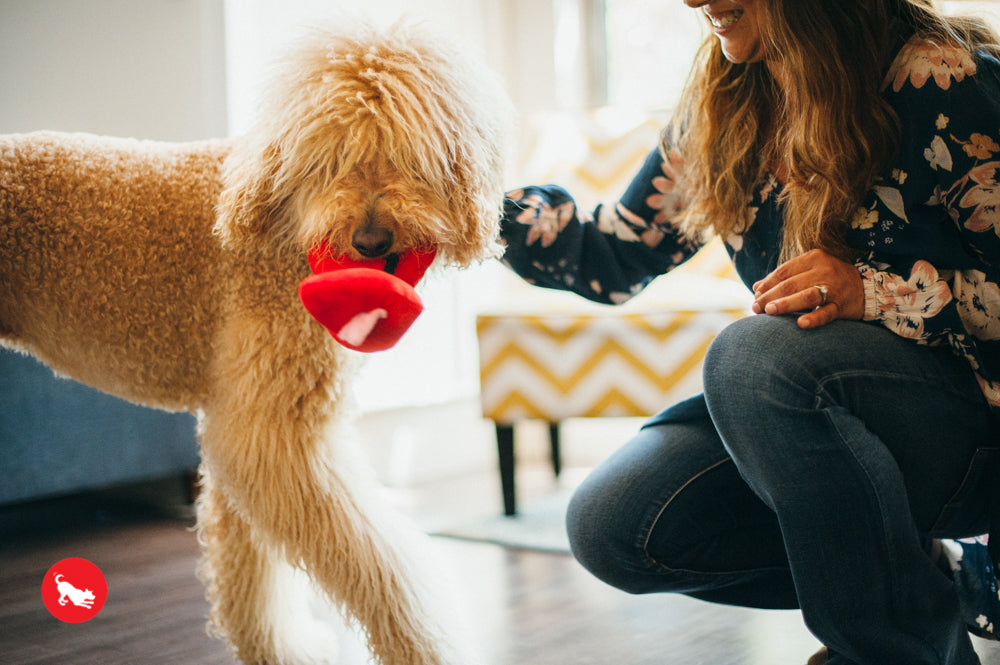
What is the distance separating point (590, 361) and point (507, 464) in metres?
0.37

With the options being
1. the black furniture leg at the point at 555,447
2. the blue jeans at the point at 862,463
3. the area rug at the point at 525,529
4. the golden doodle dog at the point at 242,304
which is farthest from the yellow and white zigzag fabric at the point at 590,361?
the golden doodle dog at the point at 242,304

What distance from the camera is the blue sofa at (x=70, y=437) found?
184 centimetres

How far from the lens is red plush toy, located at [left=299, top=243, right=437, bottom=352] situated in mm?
789

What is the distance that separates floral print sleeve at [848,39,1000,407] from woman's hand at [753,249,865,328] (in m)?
0.02

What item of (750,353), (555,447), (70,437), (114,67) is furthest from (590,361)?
(114,67)

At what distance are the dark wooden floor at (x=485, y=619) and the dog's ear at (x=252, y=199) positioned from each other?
51cm

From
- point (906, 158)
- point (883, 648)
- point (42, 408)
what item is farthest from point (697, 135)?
point (42, 408)

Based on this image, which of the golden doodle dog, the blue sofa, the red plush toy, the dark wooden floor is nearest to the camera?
the red plush toy

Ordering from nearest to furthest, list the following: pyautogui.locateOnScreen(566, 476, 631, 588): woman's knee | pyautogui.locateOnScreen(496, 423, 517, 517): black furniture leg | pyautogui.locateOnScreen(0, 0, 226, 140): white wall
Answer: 1. pyautogui.locateOnScreen(566, 476, 631, 588): woman's knee
2. pyautogui.locateOnScreen(0, 0, 226, 140): white wall
3. pyautogui.locateOnScreen(496, 423, 517, 517): black furniture leg

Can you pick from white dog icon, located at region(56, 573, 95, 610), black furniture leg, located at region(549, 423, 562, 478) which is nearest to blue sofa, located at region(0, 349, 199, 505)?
white dog icon, located at region(56, 573, 95, 610)

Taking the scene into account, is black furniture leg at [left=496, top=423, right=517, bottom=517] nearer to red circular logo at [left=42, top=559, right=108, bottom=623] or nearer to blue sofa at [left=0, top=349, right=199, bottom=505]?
blue sofa at [left=0, top=349, right=199, bottom=505]

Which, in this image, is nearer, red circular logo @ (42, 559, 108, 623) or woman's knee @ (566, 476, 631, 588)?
woman's knee @ (566, 476, 631, 588)

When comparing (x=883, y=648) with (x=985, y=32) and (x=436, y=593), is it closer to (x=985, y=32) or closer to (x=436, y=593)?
(x=436, y=593)

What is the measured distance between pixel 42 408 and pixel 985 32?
187cm
